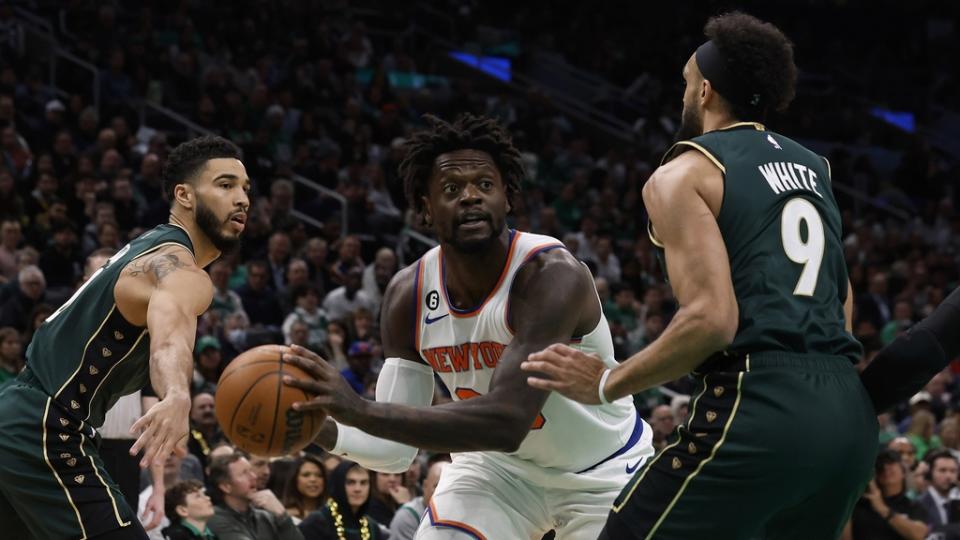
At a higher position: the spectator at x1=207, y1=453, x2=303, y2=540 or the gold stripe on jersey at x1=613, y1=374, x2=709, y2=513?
the gold stripe on jersey at x1=613, y1=374, x2=709, y2=513

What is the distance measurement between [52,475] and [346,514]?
4010 mm

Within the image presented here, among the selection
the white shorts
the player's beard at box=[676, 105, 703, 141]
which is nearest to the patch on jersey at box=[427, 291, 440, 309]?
the white shorts

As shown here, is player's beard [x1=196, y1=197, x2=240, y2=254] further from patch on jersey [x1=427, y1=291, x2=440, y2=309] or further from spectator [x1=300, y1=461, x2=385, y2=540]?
spectator [x1=300, y1=461, x2=385, y2=540]

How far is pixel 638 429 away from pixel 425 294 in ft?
3.29

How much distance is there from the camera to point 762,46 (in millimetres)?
3838

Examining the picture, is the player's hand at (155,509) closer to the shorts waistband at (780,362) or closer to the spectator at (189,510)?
the shorts waistband at (780,362)

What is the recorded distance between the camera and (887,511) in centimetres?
970

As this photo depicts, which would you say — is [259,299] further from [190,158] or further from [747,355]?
[747,355]

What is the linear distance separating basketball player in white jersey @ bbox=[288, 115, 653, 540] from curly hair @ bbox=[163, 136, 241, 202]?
83cm

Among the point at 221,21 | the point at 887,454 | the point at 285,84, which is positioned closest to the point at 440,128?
the point at 887,454

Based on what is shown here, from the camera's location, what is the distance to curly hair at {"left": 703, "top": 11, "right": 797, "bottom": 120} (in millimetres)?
3828

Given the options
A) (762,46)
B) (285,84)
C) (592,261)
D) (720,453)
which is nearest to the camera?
(720,453)

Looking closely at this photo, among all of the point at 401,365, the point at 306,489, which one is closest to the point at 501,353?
the point at 401,365

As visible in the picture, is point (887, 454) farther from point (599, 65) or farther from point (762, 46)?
point (599, 65)
